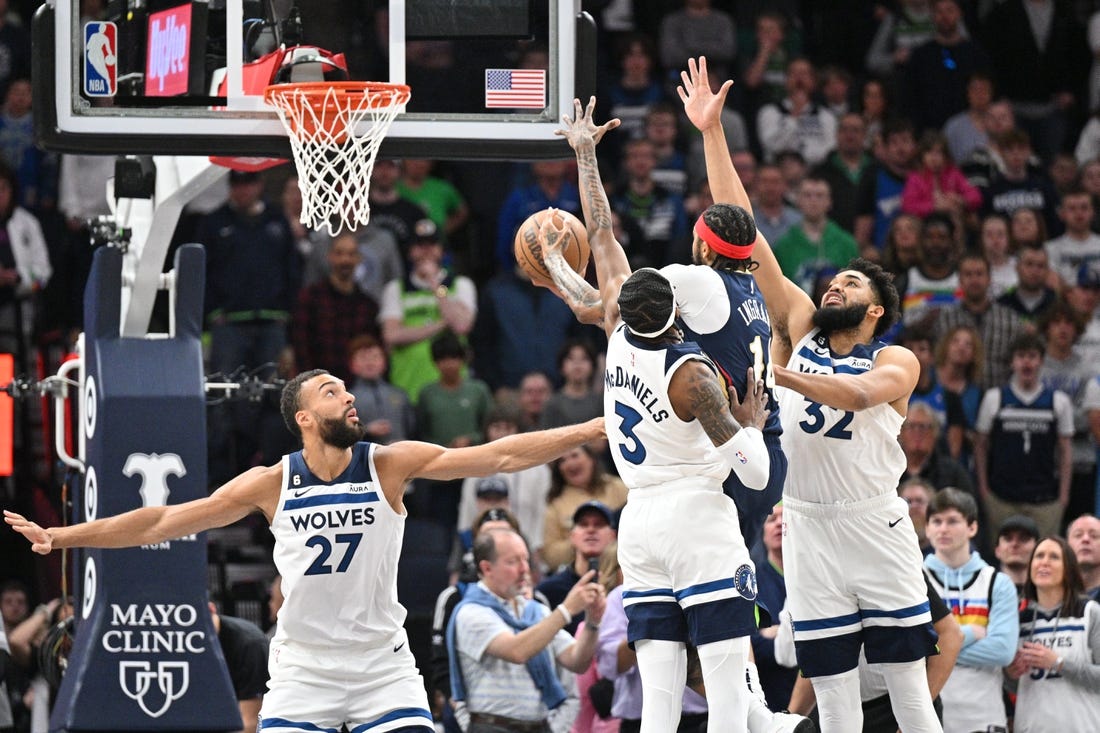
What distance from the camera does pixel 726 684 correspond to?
26.7 ft

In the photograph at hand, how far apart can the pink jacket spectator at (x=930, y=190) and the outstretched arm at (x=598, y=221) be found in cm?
786

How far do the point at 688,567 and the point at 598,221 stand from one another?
1.72m

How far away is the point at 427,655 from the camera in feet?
44.5

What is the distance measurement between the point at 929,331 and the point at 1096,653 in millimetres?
4211

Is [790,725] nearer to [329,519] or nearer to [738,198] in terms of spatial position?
[329,519]

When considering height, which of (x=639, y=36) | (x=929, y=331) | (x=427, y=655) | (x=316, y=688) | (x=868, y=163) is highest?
(x=639, y=36)

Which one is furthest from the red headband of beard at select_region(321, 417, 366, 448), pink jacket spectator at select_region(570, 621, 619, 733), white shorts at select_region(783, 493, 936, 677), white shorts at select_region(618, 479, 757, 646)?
pink jacket spectator at select_region(570, 621, 619, 733)

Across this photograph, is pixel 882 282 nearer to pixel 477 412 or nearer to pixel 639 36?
pixel 477 412

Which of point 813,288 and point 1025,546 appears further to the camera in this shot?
point 813,288

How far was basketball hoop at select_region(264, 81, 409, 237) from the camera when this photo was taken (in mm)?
9664

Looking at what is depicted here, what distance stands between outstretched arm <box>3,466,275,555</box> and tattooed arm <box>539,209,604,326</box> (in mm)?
1555

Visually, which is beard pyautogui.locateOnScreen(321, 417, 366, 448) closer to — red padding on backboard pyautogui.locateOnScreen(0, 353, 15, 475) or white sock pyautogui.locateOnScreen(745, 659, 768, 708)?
white sock pyautogui.locateOnScreen(745, 659, 768, 708)

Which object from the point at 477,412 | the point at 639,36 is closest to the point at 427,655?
the point at 477,412

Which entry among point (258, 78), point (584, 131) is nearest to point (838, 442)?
point (584, 131)
